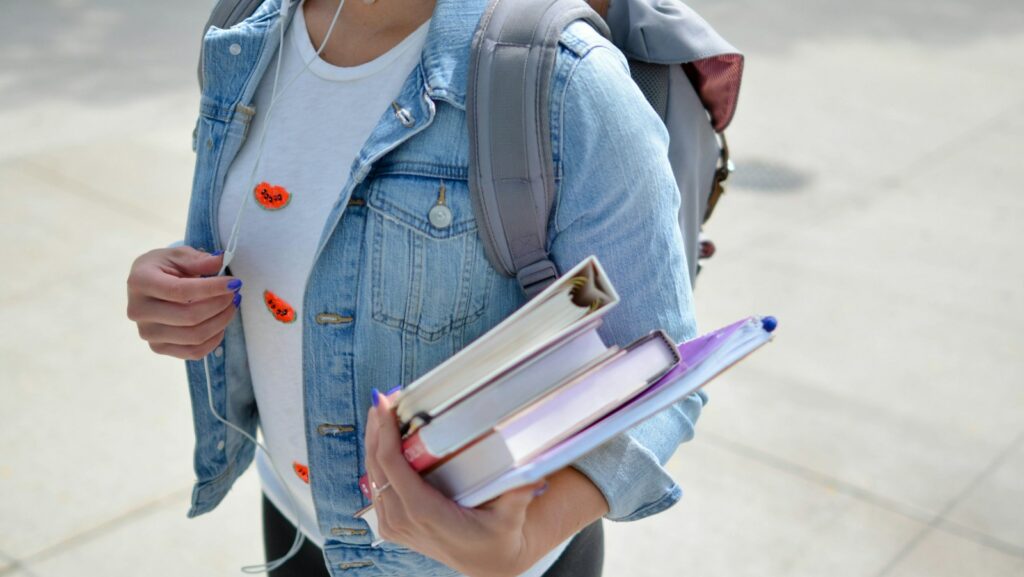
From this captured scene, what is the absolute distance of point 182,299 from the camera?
1.42 m

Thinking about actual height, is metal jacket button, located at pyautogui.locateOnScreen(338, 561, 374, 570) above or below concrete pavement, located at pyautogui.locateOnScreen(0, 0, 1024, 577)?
above

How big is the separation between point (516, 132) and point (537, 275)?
0.17 m

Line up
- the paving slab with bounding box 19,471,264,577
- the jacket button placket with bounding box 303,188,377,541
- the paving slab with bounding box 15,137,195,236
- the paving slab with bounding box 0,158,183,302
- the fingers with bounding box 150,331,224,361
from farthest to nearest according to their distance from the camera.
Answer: the paving slab with bounding box 15,137,195,236, the paving slab with bounding box 0,158,183,302, the paving slab with bounding box 19,471,264,577, the fingers with bounding box 150,331,224,361, the jacket button placket with bounding box 303,188,377,541

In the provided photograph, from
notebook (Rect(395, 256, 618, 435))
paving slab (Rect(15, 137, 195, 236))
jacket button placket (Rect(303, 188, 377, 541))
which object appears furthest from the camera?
paving slab (Rect(15, 137, 195, 236))

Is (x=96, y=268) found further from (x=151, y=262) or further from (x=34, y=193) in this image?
(x=151, y=262)

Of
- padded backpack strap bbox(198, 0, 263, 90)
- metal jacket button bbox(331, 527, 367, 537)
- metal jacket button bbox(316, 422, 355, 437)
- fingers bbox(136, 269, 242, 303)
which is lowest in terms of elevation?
metal jacket button bbox(331, 527, 367, 537)

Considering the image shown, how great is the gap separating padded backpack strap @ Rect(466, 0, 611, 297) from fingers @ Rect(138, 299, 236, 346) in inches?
15.3

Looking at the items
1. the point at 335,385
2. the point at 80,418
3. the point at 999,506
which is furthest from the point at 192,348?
the point at 999,506

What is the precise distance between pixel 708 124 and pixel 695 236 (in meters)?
0.18

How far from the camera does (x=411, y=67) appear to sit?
140 centimetres

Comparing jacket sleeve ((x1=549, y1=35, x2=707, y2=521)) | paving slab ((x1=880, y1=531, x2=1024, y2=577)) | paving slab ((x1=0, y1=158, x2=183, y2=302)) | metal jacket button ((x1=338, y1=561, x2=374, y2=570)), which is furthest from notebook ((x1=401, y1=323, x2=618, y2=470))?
paving slab ((x1=0, y1=158, x2=183, y2=302))

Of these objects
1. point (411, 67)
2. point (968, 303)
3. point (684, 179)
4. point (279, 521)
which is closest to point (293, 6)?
point (411, 67)

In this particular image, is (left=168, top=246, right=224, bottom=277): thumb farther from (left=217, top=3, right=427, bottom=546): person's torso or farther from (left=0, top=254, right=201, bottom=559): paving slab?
(left=0, top=254, right=201, bottom=559): paving slab

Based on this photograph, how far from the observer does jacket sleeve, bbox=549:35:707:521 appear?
4.09 ft
